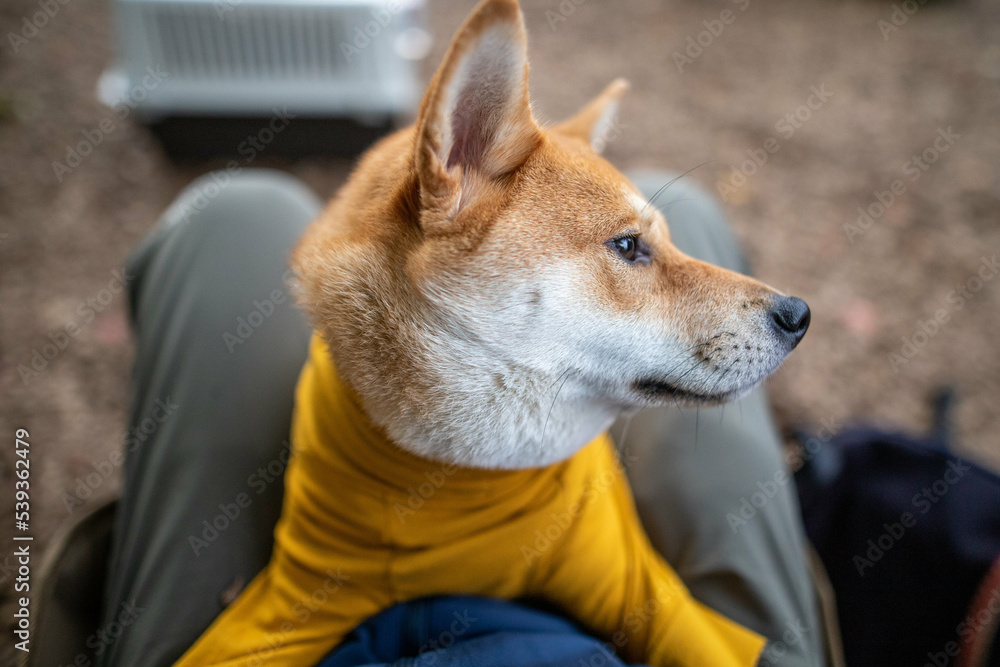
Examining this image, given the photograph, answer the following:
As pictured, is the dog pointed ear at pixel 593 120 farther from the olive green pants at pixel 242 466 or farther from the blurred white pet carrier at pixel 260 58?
the blurred white pet carrier at pixel 260 58

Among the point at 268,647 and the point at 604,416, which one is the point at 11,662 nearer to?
the point at 268,647

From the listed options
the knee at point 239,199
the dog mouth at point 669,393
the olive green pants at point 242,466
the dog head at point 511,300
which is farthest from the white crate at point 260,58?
the dog mouth at point 669,393

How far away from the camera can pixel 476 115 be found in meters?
1.12

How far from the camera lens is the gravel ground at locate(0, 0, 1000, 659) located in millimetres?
2541

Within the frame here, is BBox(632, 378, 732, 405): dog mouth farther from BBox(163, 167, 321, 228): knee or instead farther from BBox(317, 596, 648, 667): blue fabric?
BBox(163, 167, 321, 228): knee

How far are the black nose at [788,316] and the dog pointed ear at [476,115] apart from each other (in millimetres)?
612

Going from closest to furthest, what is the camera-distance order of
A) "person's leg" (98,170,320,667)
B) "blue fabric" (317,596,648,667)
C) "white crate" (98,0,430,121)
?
"blue fabric" (317,596,648,667), "person's leg" (98,170,320,667), "white crate" (98,0,430,121)

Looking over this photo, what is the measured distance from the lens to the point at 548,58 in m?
4.04

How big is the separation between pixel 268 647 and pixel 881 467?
1.78m

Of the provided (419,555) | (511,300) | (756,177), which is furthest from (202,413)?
(756,177)

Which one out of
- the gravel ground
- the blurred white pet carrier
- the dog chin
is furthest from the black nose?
the blurred white pet carrier

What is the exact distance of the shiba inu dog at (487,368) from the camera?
1.12 meters

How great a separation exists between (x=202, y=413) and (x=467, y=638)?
3.06ft

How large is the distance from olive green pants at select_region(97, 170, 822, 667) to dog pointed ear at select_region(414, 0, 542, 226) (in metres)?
0.95
